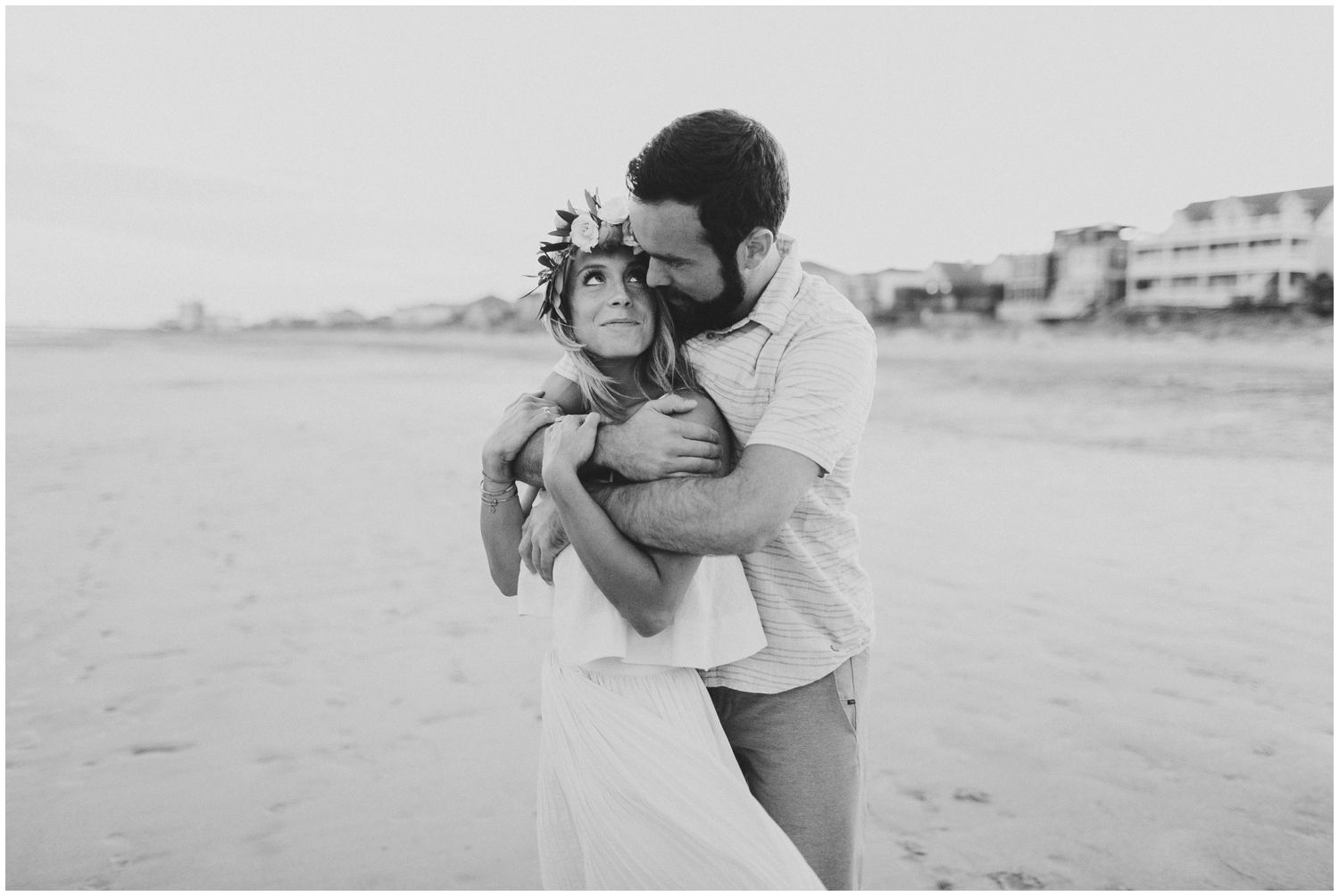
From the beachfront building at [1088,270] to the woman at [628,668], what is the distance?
74.4ft

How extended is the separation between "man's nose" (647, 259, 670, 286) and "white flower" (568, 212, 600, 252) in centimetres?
19

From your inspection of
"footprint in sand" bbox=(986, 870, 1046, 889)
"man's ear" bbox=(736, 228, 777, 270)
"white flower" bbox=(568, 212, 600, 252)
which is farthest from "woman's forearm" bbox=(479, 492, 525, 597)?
"footprint in sand" bbox=(986, 870, 1046, 889)

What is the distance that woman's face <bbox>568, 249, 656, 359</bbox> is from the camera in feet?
7.23

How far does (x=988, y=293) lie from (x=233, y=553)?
22472 millimetres

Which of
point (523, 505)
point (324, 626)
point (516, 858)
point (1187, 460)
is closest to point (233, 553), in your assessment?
point (324, 626)

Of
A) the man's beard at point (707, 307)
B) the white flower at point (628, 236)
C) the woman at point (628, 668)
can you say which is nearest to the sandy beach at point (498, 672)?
the woman at point (628, 668)

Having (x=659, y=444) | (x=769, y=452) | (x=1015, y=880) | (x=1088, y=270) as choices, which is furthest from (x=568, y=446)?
(x=1088, y=270)

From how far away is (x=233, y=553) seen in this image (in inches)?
274

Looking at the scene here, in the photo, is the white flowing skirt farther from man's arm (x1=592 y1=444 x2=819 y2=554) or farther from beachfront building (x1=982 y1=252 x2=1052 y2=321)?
beachfront building (x1=982 y1=252 x2=1052 y2=321)

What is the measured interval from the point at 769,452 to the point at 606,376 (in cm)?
61

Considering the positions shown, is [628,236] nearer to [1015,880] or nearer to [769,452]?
[769,452]

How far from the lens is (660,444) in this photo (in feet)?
6.15

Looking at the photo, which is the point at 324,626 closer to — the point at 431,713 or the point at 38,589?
the point at 431,713

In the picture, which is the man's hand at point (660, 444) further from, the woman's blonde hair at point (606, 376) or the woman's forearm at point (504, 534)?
the woman's forearm at point (504, 534)
